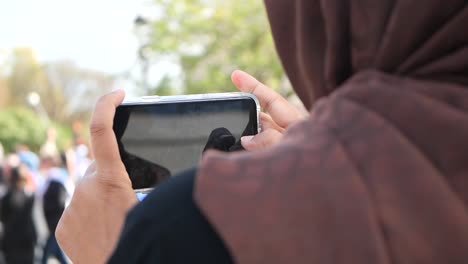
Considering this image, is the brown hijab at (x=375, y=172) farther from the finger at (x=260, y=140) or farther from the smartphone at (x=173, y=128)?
the smartphone at (x=173, y=128)

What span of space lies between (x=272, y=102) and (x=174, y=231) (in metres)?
0.87

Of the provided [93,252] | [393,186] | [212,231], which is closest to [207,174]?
[212,231]

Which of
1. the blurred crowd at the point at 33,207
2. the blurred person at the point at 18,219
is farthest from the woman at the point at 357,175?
the blurred person at the point at 18,219

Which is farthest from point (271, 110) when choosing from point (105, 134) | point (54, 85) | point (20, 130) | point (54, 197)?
point (54, 85)

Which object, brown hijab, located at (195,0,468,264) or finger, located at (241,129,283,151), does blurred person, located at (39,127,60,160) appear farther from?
brown hijab, located at (195,0,468,264)

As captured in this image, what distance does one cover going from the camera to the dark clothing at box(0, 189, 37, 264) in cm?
1129

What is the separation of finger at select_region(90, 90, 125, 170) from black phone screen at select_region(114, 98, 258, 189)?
6 centimetres

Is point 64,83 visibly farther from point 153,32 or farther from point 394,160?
point 394,160

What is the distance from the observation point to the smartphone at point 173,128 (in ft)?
5.88

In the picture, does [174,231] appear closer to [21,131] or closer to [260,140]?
[260,140]

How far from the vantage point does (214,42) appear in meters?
22.6

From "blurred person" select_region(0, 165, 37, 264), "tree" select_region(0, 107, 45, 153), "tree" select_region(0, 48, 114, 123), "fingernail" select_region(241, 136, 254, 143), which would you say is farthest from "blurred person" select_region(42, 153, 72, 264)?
"tree" select_region(0, 48, 114, 123)

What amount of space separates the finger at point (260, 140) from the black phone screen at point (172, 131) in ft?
0.17

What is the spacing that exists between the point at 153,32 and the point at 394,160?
22395 mm
